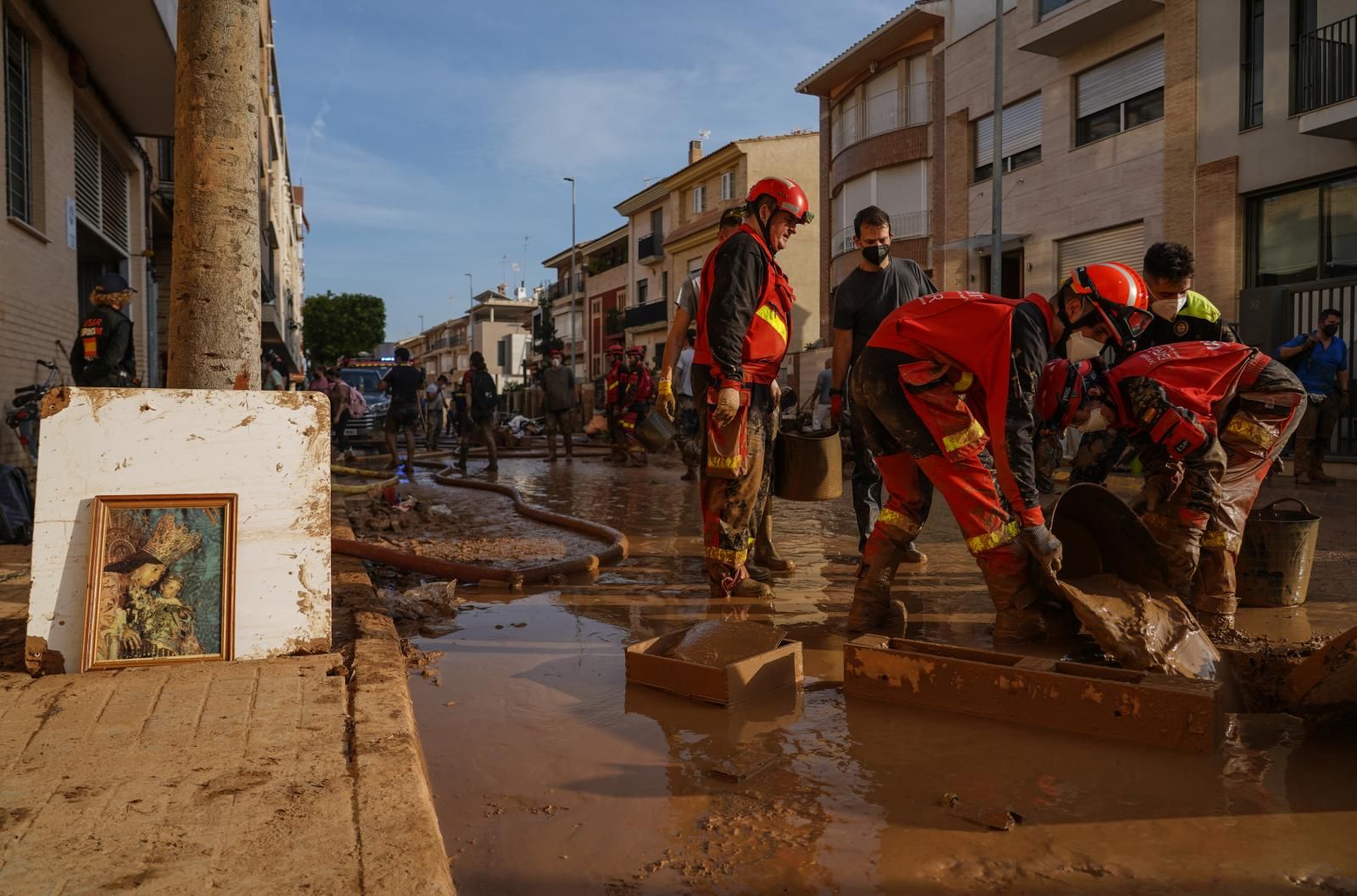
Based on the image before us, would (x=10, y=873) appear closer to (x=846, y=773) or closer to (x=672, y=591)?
(x=846, y=773)

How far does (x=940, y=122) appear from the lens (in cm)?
2397

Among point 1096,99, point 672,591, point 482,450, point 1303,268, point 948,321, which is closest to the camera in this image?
point 948,321

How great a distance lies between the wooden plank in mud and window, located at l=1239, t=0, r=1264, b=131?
15.7 metres

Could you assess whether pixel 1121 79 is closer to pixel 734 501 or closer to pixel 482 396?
pixel 482 396

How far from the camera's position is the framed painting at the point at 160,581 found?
332cm

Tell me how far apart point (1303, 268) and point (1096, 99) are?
5887mm

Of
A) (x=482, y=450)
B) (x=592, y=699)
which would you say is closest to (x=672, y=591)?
(x=592, y=699)

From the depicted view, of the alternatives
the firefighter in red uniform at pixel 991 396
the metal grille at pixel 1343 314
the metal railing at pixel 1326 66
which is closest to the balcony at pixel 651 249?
the metal railing at pixel 1326 66

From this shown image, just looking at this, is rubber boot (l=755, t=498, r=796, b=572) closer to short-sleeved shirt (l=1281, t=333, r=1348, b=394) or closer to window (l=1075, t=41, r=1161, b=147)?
short-sleeved shirt (l=1281, t=333, r=1348, b=394)

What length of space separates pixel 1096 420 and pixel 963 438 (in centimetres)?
80

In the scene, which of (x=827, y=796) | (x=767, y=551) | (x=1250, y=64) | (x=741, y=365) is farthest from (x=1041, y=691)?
(x=1250, y=64)

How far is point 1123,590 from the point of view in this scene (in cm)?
378

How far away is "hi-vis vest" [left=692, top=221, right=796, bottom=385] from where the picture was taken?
4934 millimetres

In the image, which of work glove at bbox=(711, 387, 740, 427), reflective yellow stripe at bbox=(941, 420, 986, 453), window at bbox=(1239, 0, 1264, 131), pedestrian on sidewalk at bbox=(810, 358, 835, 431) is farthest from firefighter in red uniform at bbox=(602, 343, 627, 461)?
reflective yellow stripe at bbox=(941, 420, 986, 453)
